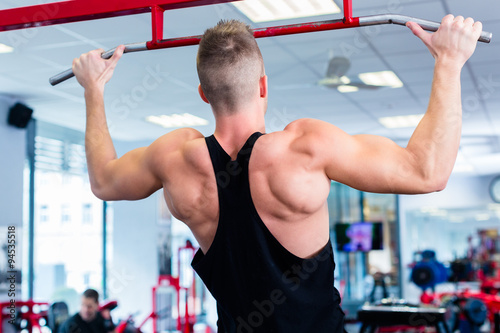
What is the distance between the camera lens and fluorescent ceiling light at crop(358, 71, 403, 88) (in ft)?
17.1

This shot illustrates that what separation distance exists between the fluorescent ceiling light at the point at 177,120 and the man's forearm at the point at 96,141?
5.46m

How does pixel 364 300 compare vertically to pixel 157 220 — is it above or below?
below

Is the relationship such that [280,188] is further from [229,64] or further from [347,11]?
[347,11]

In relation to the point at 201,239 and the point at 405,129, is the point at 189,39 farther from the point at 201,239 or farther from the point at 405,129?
the point at 405,129

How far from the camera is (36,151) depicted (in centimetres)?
686

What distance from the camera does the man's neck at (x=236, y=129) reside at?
111 centimetres

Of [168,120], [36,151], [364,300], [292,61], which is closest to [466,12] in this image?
[292,61]

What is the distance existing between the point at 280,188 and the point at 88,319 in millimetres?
4679

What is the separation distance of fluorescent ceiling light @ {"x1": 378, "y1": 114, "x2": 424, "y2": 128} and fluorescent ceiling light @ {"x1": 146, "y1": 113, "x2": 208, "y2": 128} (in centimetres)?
242

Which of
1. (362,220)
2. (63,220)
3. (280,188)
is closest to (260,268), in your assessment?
(280,188)

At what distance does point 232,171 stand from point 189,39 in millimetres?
368

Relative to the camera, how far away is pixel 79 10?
4.53 feet

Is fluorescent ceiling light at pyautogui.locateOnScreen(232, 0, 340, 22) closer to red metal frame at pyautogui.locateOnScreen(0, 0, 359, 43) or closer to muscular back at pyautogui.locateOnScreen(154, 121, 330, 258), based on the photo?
red metal frame at pyautogui.locateOnScreen(0, 0, 359, 43)

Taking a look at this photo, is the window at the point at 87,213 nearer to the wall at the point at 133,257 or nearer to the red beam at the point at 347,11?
the wall at the point at 133,257
